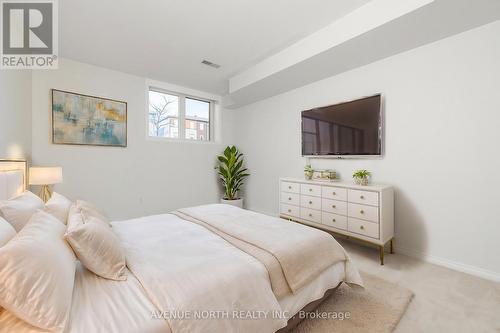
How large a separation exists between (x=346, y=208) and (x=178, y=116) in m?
3.49

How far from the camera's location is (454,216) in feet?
7.61

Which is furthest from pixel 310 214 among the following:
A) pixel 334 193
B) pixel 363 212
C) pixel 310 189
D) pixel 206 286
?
pixel 206 286

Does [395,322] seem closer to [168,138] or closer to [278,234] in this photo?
[278,234]

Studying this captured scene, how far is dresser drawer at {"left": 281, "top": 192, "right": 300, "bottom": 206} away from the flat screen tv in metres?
0.74

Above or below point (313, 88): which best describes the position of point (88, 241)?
below

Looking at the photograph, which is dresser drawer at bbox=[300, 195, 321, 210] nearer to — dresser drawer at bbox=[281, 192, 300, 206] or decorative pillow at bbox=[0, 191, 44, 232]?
dresser drawer at bbox=[281, 192, 300, 206]

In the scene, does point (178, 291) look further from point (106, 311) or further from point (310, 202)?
point (310, 202)

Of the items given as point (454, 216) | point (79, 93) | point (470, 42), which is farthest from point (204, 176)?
point (470, 42)

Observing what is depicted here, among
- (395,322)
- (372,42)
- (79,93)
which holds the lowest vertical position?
(395,322)

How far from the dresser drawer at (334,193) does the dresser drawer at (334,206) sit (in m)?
0.05

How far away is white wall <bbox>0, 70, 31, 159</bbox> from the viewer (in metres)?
2.10

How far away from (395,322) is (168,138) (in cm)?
406

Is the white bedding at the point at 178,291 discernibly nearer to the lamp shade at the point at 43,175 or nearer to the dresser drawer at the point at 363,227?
the dresser drawer at the point at 363,227

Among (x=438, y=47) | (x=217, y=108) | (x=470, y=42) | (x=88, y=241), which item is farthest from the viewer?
(x=217, y=108)
